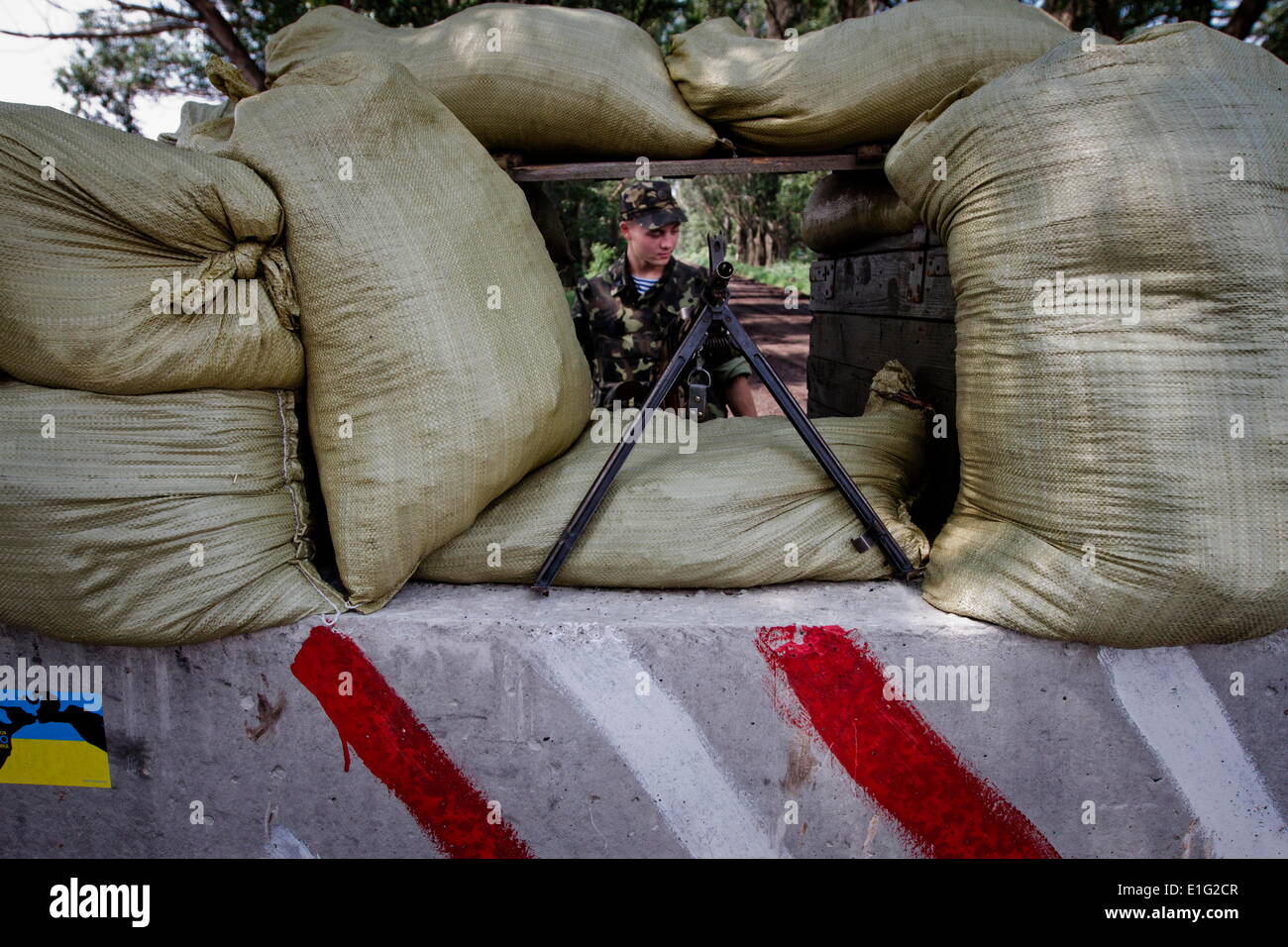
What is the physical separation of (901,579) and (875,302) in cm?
111

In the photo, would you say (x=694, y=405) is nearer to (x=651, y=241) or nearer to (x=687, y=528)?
(x=687, y=528)

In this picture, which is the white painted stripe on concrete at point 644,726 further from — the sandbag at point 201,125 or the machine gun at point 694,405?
the sandbag at point 201,125

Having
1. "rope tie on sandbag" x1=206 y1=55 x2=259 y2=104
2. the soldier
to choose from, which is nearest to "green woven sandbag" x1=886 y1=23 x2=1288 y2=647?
"rope tie on sandbag" x1=206 y1=55 x2=259 y2=104

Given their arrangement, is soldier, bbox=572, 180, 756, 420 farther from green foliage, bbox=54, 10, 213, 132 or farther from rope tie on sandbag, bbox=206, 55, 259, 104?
green foliage, bbox=54, 10, 213, 132

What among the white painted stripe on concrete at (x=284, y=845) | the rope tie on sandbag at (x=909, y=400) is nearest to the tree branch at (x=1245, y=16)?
the rope tie on sandbag at (x=909, y=400)

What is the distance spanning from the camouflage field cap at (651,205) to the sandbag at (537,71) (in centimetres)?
118

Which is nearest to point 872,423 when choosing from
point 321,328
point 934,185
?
point 934,185

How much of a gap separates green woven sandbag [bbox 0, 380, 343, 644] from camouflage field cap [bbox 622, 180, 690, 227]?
6.66 ft

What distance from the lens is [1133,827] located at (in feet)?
4.76

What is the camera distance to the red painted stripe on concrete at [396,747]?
4.80 ft

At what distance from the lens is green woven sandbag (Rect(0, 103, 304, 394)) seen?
50.4 inches

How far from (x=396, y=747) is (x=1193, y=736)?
1.42 m

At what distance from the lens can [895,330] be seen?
7.56 ft

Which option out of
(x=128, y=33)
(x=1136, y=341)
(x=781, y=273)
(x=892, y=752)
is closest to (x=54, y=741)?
(x=892, y=752)
